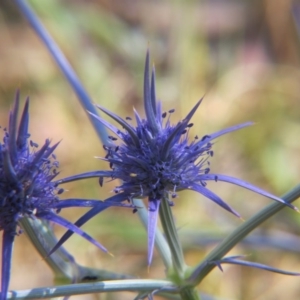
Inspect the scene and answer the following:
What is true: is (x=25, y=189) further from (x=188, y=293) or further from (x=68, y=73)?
(x=68, y=73)

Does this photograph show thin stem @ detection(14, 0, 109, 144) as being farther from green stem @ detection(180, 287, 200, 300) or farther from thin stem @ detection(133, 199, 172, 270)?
green stem @ detection(180, 287, 200, 300)

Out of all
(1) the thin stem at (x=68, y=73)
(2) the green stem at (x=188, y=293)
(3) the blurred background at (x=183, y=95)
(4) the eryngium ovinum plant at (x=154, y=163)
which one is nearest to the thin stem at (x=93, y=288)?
(2) the green stem at (x=188, y=293)

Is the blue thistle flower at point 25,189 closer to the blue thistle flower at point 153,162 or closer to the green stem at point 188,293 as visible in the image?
→ the blue thistle flower at point 153,162

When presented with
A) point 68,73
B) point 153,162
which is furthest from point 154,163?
point 68,73

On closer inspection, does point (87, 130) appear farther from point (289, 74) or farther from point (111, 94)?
point (289, 74)

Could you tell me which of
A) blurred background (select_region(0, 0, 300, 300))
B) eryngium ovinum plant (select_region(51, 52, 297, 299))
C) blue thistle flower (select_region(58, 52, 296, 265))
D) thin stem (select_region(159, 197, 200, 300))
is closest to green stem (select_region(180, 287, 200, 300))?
thin stem (select_region(159, 197, 200, 300))
